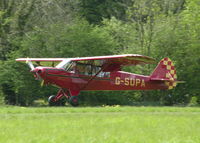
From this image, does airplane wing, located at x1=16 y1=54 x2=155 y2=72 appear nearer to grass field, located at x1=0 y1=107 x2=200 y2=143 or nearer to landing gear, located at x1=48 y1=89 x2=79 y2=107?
landing gear, located at x1=48 y1=89 x2=79 y2=107

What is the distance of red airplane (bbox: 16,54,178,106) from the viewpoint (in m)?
20.1

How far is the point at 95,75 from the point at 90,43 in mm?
4935

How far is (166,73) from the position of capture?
23.9 metres

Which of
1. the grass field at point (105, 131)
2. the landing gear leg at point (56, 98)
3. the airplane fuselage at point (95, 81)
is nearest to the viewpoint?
the grass field at point (105, 131)

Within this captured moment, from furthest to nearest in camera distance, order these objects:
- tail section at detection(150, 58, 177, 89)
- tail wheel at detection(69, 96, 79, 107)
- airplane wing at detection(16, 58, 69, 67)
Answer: tail section at detection(150, 58, 177, 89), airplane wing at detection(16, 58, 69, 67), tail wheel at detection(69, 96, 79, 107)

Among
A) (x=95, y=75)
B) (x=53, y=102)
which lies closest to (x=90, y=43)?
(x=95, y=75)

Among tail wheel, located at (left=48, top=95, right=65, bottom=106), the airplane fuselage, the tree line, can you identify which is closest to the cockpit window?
the airplane fuselage

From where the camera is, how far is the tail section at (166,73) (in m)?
23.7

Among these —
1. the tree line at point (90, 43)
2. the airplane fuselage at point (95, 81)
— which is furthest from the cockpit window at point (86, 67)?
the tree line at point (90, 43)

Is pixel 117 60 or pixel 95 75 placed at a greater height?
pixel 117 60

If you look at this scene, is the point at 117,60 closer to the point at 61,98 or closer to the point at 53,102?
the point at 61,98

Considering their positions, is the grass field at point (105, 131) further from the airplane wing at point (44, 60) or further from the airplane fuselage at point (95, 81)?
the airplane wing at point (44, 60)

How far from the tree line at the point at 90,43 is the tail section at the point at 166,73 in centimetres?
267

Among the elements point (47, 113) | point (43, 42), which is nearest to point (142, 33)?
point (43, 42)
